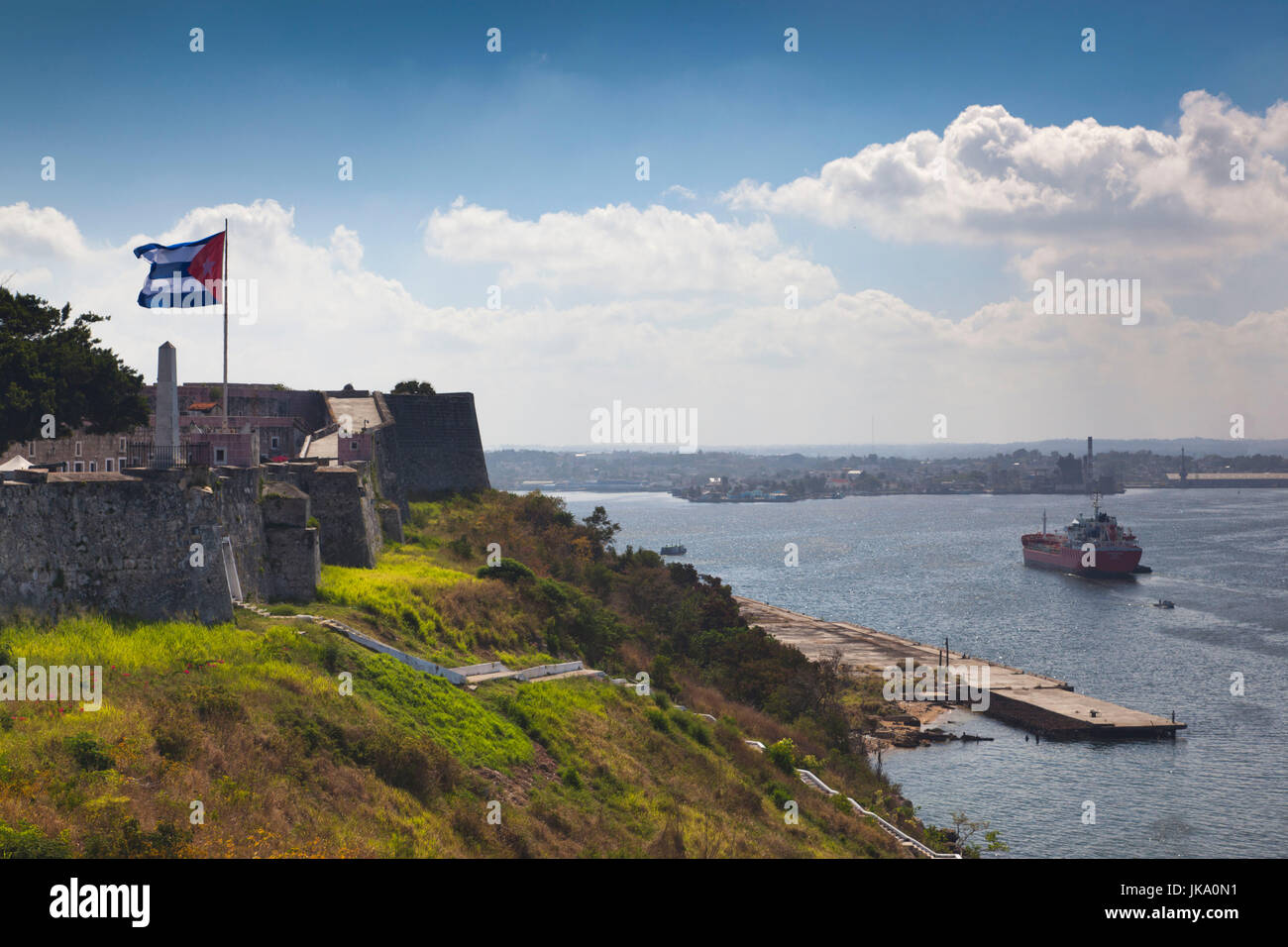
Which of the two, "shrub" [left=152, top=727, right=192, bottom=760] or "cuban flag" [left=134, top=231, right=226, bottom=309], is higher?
"cuban flag" [left=134, top=231, right=226, bottom=309]

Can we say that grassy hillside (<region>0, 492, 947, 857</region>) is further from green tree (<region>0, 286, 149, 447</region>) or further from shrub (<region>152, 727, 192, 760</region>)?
green tree (<region>0, 286, 149, 447</region>)

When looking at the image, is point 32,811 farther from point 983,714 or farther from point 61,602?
point 983,714

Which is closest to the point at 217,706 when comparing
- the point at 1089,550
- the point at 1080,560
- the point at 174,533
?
the point at 174,533

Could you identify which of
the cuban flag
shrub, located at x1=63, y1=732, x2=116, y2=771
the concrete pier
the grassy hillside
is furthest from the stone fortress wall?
the concrete pier

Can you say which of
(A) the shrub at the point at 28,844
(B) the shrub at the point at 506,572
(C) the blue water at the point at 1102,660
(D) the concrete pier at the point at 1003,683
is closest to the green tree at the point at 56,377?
(B) the shrub at the point at 506,572
